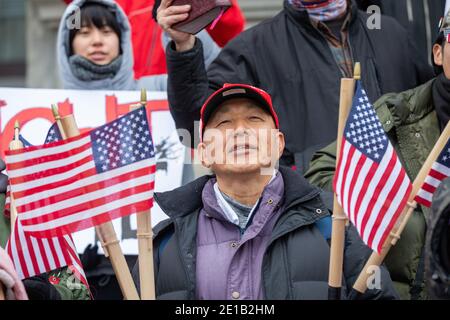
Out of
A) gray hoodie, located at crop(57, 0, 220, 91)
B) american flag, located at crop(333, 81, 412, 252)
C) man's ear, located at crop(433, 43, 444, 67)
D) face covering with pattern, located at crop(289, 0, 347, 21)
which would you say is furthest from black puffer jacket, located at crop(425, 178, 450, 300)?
gray hoodie, located at crop(57, 0, 220, 91)

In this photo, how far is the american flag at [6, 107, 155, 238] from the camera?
228 inches

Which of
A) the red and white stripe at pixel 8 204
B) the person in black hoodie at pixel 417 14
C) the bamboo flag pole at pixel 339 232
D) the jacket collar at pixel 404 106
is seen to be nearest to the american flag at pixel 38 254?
the red and white stripe at pixel 8 204

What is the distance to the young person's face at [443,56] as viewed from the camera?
6.91 meters

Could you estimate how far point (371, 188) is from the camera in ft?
19.0

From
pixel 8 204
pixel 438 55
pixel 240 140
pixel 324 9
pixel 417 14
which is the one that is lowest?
pixel 8 204

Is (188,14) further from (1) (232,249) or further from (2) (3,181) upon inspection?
(1) (232,249)

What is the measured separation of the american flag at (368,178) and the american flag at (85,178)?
852mm

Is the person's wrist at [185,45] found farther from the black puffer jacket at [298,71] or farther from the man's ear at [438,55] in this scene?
the man's ear at [438,55]

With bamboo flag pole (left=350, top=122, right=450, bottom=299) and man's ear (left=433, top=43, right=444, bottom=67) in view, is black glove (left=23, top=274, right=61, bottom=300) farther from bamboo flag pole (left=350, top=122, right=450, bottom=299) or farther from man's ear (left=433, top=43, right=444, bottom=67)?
man's ear (left=433, top=43, right=444, bottom=67)

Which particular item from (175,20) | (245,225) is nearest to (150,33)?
(175,20)

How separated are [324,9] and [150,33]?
1700 mm

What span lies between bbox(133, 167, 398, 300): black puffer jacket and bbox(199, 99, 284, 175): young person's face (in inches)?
7.0
